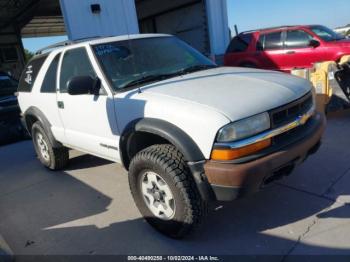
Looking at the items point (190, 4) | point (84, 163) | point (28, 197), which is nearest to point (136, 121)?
point (28, 197)

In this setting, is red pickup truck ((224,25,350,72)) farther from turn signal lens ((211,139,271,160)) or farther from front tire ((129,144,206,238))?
front tire ((129,144,206,238))

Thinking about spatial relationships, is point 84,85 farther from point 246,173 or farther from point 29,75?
point 29,75

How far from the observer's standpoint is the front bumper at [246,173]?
2.42 m

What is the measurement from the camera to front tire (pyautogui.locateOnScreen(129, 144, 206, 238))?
104 inches

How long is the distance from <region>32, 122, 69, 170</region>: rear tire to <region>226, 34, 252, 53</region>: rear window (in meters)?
6.63

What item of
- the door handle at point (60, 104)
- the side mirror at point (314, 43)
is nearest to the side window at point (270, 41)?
the side mirror at point (314, 43)

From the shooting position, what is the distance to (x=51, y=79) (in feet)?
14.5

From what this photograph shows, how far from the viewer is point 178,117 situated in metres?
2.62

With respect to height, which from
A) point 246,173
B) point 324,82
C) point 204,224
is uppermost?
point 246,173

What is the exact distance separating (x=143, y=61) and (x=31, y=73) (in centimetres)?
231

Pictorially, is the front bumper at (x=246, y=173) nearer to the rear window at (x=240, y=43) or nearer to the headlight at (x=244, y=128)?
the headlight at (x=244, y=128)

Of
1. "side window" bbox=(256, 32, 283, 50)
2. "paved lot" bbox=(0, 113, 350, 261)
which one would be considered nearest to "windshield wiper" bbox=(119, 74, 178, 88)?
"paved lot" bbox=(0, 113, 350, 261)

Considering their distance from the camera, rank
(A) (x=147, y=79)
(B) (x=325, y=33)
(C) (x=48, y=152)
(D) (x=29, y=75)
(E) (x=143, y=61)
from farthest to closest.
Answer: (B) (x=325, y=33) < (D) (x=29, y=75) < (C) (x=48, y=152) < (E) (x=143, y=61) < (A) (x=147, y=79)

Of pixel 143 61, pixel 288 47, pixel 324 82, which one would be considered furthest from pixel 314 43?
pixel 143 61
